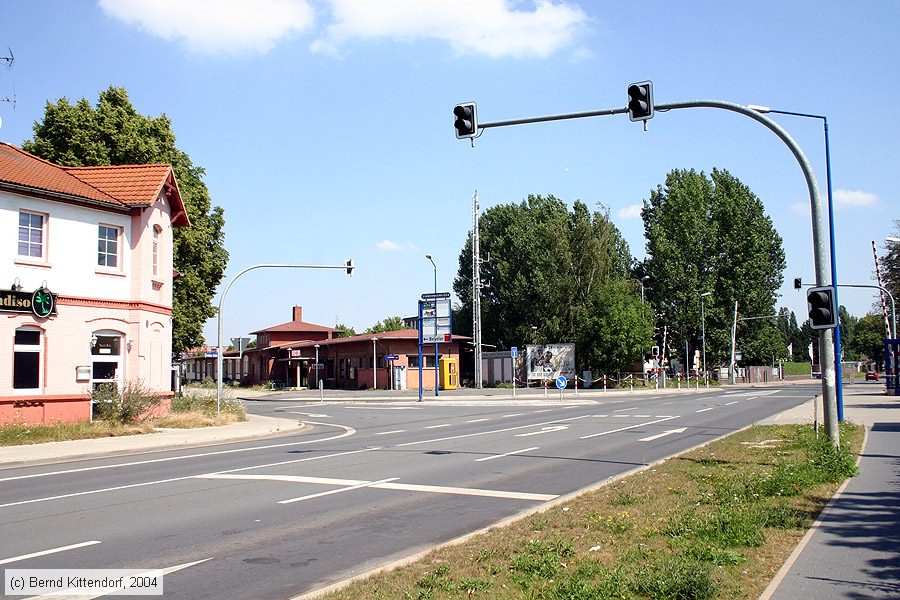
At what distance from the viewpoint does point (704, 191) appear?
256ft

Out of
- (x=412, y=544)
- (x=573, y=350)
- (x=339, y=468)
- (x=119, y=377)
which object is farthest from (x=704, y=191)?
(x=412, y=544)

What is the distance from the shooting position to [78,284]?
24078mm

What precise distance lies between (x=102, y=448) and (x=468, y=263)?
69.0 m

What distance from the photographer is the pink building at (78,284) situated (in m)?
22.5

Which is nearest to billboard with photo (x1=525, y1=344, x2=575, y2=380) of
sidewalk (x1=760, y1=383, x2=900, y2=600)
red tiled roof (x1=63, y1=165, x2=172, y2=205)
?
red tiled roof (x1=63, y1=165, x2=172, y2=205)

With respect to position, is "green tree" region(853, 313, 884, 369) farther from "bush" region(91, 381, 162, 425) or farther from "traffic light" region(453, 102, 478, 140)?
"traffic light" region(453, 102, 478, 140)

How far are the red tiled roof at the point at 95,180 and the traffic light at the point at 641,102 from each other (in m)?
18.2

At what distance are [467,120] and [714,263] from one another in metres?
67.6

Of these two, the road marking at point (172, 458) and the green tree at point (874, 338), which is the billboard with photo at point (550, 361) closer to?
the road marking at point (172, 458)

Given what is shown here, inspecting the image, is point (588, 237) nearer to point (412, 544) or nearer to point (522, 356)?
point (522, 356)

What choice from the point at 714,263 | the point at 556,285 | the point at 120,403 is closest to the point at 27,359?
the point at 120,403

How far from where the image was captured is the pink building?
22453mm

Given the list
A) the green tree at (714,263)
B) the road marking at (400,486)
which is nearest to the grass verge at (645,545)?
the road marking at (400,486)

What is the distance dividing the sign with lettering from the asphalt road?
7.30 metres
